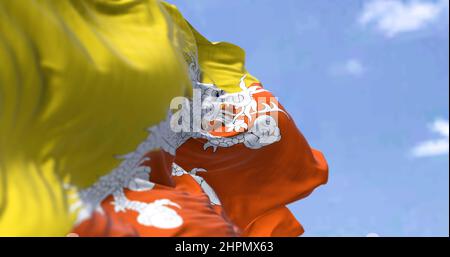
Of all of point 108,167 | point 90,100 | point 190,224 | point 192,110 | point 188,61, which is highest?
point 188,61

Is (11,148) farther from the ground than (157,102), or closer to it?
closer to it

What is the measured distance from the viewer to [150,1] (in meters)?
1.75

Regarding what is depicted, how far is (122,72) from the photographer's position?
1.49 m

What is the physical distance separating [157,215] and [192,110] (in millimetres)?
524

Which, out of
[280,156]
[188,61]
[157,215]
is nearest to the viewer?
[157,215]

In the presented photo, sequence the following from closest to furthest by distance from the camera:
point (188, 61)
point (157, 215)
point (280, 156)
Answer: point (157, 215) → point (188, 61) → point (280, 156)

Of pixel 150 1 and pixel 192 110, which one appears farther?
pixel 192 110

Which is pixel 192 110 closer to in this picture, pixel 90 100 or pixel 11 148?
pixel 90 100
